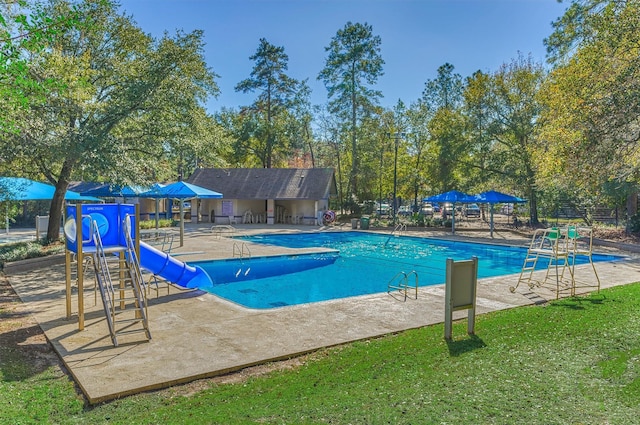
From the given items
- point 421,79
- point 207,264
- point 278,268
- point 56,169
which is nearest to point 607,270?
point 278,268

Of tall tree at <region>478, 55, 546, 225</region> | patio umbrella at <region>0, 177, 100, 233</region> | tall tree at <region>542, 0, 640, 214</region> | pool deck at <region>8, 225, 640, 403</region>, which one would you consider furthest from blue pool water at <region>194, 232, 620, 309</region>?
tall tree at <region>478, 55, 546, 225</region>

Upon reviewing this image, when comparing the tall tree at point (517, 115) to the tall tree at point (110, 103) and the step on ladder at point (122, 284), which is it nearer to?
the tall tree at point (110, 103)

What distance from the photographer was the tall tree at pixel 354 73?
31.3 meters

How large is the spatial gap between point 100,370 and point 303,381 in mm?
2227

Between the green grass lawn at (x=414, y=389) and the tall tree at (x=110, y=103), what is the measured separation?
24.9ft

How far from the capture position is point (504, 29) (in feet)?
50.4

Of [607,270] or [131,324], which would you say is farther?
[607,270]

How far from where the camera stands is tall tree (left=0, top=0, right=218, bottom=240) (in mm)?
10492

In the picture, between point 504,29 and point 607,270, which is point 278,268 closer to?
point 607,270

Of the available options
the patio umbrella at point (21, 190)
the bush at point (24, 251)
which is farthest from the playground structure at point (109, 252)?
the patio umbrella at point (21, 190)

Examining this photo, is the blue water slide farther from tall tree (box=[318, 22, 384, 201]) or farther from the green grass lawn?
tall tree (box=[318, 22, 384, 201])

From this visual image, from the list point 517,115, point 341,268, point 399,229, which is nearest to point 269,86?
point 399,229

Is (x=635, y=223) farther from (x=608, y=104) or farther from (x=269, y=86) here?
(x=269, y=86)

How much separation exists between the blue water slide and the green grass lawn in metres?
3.71
